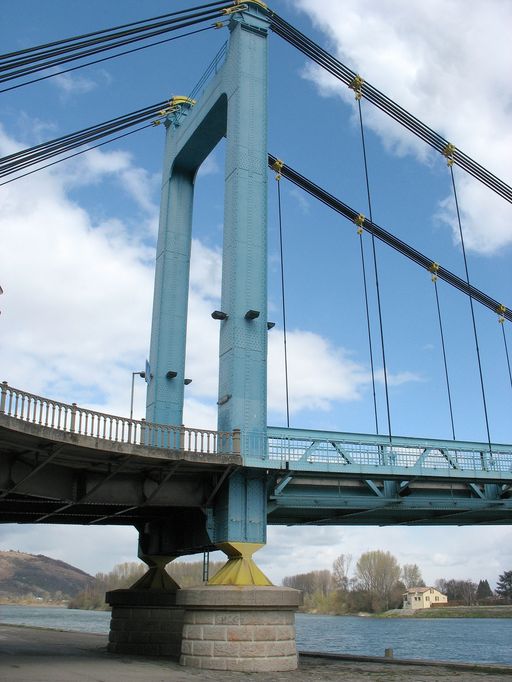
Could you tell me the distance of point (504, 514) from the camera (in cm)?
3231

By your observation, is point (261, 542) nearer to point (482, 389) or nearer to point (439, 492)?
point (439, 492)

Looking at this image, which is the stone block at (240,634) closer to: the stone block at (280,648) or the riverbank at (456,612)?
the stone block at (280,648)

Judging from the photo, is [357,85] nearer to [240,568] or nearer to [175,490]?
[175,490]

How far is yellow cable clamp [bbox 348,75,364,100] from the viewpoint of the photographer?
3872 cm

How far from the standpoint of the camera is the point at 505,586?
14288 cm

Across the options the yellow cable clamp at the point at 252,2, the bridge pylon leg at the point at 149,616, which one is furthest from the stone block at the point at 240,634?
the yellow cable clamp at the point at 252,2

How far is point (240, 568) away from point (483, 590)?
158 metres

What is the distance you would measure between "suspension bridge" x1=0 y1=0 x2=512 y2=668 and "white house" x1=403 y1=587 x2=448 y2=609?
115 m

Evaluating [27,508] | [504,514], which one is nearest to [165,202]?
[27,508]

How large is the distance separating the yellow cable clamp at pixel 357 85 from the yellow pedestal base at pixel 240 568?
2507cm

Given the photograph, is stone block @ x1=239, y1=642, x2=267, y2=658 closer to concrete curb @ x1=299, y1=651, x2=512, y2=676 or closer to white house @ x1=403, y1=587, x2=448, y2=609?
concrete curb @ x1=299, y1=651, x2=512, y2=676

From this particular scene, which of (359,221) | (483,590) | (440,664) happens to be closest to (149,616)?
(440,664)

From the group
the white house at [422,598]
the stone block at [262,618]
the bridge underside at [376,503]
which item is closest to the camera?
the stone block at [262,618]

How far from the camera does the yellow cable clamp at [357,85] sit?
38.7m
